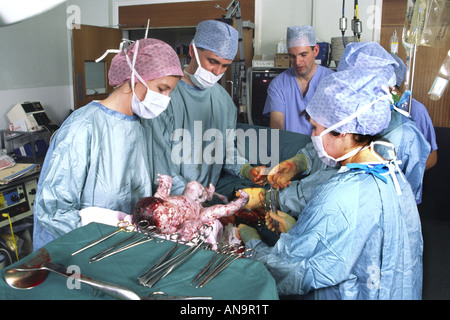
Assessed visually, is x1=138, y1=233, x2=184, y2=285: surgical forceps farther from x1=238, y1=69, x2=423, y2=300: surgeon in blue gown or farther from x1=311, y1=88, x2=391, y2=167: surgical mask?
x1=311, y1=88, x2=391, y2=167: surgical mask

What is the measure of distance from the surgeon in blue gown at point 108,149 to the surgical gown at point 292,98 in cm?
159

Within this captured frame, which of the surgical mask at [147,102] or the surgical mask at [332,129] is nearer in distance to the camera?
the surgical mask at [332,129]

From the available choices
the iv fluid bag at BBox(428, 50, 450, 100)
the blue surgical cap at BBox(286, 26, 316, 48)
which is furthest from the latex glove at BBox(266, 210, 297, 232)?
the blue surgical cap at BBox(286, 26, 316, 48)

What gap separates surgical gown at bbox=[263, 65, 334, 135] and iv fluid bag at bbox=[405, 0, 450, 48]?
0.81 meters

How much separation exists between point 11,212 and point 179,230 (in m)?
2.37

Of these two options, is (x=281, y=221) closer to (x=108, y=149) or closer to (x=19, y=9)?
(x=108, y=149)

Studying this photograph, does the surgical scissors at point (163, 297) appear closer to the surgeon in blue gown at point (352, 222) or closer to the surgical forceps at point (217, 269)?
the surgical forceps at point (217, 269)

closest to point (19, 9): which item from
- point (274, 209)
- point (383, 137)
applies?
point (274, 209)

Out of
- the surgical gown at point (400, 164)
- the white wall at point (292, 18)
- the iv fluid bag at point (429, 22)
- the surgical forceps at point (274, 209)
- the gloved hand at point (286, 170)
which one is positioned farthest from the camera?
the white wall at point (292, 18)

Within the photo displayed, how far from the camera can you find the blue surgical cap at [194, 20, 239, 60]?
2.41 meters

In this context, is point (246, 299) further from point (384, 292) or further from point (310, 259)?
point (384, 292)

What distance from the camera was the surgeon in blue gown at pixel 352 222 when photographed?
1308 millimetres

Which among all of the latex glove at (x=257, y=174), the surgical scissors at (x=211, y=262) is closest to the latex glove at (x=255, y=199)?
the latex glove at (x=257, y=174)
